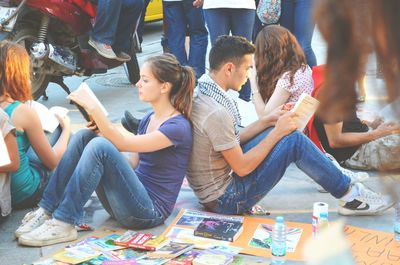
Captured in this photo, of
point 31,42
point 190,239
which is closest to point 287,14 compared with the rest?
point 31,42

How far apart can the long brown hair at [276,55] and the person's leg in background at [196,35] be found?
188 cm

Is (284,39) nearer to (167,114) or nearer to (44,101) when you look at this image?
(167,114)

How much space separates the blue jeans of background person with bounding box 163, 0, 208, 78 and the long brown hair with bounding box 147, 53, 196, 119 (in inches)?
102

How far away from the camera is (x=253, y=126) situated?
146 inches

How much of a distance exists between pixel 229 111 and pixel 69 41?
3.04 m

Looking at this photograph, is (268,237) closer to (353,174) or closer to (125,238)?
(125,238)

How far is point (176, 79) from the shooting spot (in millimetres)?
3451

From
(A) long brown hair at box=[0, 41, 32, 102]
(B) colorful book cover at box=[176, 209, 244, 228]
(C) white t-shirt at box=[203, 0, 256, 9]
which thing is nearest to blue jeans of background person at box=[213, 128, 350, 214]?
(B) colorful book cover at box=[176, 209, 244, 228]

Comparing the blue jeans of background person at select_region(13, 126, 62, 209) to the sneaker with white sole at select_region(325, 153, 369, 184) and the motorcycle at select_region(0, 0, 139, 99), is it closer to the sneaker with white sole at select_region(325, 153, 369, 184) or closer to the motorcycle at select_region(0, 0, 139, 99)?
the sneaker with white sole at select_region(325, 153, 369, 184)

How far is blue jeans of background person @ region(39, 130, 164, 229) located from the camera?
3225 millimetres

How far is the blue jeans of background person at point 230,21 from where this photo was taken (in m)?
5.53

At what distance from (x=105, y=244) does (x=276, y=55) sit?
64.4 inches

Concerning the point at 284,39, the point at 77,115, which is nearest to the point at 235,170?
the point at 284,39

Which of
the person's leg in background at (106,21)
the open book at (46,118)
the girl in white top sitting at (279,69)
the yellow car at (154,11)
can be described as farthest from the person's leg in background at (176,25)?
the yellow car at (154,11)
